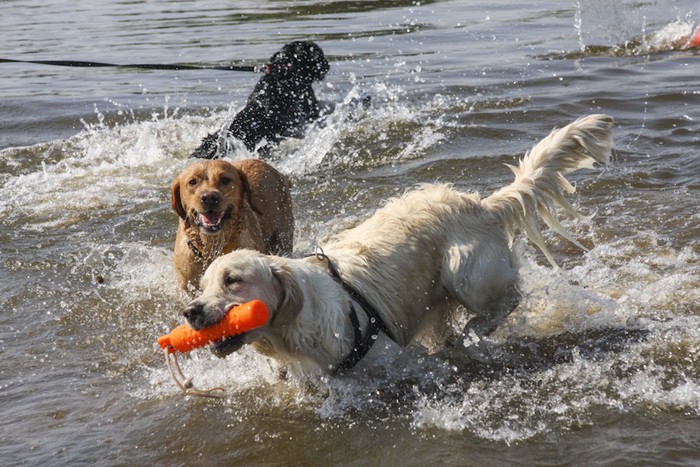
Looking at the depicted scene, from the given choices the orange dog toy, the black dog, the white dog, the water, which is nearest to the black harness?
the white dog

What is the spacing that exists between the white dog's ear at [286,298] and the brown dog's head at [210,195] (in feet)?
5.03

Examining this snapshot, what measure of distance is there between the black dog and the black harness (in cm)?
469

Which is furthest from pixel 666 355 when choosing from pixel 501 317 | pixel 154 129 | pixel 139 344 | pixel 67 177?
pixel 154 129

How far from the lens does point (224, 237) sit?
19.9ft

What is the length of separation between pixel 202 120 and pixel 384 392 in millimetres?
7717

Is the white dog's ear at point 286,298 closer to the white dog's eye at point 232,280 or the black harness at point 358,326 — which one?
the white dog's eye at point 232,280

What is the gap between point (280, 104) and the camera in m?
10.3

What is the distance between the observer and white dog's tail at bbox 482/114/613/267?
5.38m

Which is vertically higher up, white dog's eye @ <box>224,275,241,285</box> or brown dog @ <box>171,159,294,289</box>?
white dog's eye @ <box>224,275,241,285</box>

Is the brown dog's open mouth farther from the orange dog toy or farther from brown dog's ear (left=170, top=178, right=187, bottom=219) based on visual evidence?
the orange dog toy

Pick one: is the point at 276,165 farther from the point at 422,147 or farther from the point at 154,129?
the point at 154,129

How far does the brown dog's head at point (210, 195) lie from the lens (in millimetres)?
6008

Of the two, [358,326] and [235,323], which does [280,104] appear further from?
[235,323]

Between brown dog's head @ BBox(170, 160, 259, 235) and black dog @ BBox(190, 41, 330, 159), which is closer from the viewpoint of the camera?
brown dog's head @ BBox(170, 160, 259, 235)
